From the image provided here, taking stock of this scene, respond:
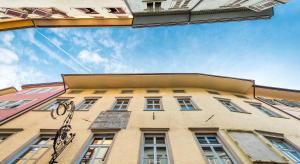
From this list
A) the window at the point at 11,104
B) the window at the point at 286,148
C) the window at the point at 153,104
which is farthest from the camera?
the window at the point at 11,104

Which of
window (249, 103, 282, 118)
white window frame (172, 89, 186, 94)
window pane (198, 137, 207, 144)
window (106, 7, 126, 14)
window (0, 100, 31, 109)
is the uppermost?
window (106, 7, 126, 14)

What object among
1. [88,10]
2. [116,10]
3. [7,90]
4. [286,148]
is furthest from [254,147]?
[7,90]

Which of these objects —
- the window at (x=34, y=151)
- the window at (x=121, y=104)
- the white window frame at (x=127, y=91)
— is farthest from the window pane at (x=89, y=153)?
the white window frame at (x=127, y=91)

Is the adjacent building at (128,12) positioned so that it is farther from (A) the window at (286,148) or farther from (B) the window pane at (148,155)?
(B) the window pane at (148,155)

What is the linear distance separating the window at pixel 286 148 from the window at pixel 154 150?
4.58 m

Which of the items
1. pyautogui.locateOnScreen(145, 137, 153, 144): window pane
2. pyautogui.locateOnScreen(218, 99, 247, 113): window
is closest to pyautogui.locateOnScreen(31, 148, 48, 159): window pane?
pyautogui.locateOnScreen(145, 137, 153, 144): window pane

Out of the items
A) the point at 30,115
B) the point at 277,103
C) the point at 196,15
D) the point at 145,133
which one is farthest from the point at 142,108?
the point at 277,103

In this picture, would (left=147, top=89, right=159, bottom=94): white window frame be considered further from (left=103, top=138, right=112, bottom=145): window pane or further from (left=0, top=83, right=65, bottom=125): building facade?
(left=0, top=83, right=65, bottom=125): building facade

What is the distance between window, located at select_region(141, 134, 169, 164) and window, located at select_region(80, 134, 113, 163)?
142 centimetres

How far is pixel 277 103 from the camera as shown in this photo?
535 inches

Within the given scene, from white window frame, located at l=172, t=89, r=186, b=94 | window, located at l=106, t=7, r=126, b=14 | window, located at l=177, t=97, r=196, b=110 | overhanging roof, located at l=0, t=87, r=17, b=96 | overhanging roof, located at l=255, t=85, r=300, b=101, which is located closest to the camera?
window, located at l=177, t=97, r=196, b=110

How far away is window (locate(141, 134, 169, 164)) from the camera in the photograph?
6.17 m

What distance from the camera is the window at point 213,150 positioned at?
6.11 meters

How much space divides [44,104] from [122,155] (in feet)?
23.7
